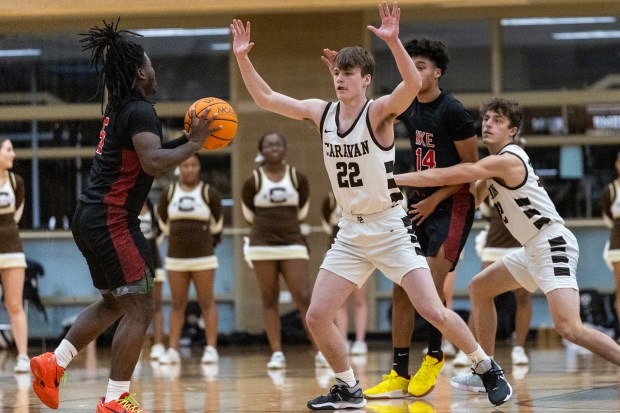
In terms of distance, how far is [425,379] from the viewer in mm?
7574

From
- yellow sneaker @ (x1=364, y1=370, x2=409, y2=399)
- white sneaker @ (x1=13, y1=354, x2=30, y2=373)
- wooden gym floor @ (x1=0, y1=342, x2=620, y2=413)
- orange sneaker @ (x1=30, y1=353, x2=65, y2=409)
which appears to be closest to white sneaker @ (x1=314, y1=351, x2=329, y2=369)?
wooden gym floor @ (x1=0, y1=342, x2=620, y2=413)

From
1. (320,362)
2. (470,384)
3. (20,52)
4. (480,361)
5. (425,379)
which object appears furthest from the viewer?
(20,52)

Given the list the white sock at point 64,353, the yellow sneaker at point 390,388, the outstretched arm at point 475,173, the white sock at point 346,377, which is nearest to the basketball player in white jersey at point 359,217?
the white sock at point 346,377

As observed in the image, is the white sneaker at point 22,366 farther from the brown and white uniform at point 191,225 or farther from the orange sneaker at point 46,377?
the orange sneaker at point 46,377

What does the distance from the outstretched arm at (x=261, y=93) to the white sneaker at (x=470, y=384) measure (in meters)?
2.26

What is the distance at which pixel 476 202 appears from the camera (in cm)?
775

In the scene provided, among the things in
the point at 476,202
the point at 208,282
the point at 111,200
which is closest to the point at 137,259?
the point at 111,200

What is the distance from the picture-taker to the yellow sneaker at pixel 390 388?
7629 millimetres

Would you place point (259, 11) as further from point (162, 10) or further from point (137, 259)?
point (137, 259)

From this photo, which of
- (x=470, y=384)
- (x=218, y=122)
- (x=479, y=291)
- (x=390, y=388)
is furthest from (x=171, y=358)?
(x=218, y=122)

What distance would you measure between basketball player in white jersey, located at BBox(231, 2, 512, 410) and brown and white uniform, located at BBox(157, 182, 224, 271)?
4.92 m

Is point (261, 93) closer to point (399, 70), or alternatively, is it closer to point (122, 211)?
point (399, 70)

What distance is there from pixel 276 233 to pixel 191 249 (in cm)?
101

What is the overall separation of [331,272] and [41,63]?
8.80m
